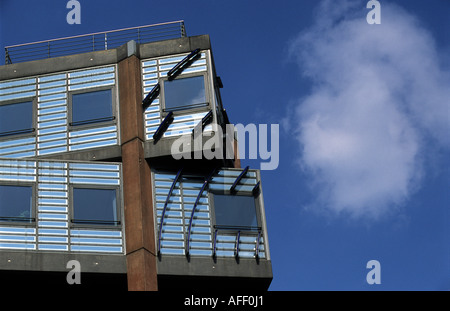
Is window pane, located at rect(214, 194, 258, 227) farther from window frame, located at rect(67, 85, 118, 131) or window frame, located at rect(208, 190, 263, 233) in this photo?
window frame, located at rect(67, 85, 118, 131)

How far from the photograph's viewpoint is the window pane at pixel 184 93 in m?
30.8

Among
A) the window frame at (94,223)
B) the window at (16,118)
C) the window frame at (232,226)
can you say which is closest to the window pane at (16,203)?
the window frame at (94,223)

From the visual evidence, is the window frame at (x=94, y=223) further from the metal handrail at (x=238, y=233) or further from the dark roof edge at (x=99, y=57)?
the dark roof edge at (x=99, y=57)

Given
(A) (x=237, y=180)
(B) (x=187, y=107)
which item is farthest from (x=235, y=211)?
(B) (x=187, y=107)

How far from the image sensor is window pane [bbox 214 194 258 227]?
2967cm

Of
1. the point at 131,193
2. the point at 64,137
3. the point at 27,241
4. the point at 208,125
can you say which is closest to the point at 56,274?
the point at 27,241

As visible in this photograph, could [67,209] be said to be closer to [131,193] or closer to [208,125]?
Result: [131,193]

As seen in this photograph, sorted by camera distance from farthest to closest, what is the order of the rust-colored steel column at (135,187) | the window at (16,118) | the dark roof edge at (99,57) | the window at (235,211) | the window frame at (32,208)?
the dark roof edge at (99,57), the window at (16,118), the window at (235,211), the window frame at (32,208), the rust-colored steel column at (135,187)

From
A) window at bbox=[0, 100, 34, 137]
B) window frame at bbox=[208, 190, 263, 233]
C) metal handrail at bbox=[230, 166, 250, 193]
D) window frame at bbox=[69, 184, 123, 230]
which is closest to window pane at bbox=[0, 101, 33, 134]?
window at bbox=[0, 100, 34, 137]

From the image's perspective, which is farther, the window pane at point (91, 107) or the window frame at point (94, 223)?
the window pane at point (91, 107)

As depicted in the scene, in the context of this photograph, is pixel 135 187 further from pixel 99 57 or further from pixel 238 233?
pixel 99 57

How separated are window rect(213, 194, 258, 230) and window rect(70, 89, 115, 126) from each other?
218 inches

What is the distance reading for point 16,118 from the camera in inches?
1240

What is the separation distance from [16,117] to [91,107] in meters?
3.10
